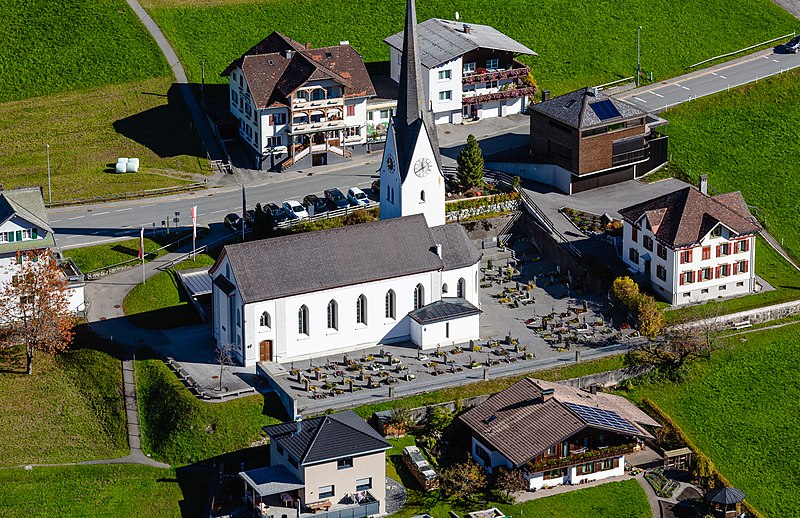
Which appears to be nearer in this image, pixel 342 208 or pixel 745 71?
pixel 342 208

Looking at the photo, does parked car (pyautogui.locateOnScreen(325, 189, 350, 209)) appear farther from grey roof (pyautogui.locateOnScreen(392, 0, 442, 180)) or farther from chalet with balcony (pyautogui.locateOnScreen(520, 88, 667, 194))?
chalet with balcony (pyautogui.locateOnScreen(520, 88, 667, 194))

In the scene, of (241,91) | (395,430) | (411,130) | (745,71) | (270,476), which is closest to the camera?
(270,476)

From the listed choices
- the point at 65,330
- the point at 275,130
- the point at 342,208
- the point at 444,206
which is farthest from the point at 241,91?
the point at 65,330

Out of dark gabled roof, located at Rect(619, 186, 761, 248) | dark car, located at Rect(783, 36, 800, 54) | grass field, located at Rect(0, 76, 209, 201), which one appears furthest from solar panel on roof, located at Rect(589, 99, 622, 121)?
dark car, located at Rect(783, 36, 800, 54)

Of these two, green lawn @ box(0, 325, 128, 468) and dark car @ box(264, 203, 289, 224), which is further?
dark car @ box(264, 203, 289, 224)

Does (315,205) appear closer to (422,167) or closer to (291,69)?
(291,69)

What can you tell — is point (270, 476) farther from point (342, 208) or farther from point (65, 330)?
point (342, 208)
